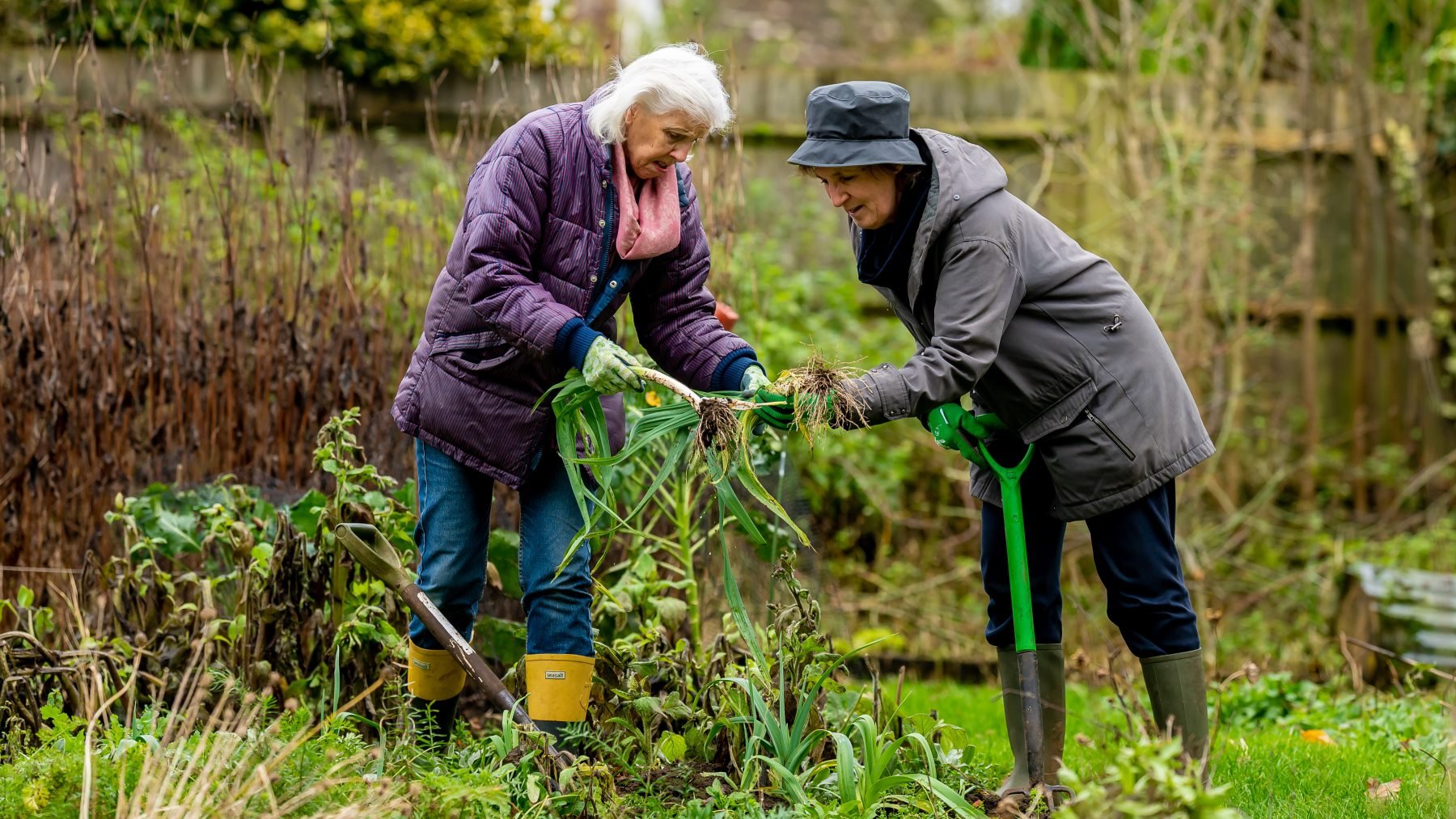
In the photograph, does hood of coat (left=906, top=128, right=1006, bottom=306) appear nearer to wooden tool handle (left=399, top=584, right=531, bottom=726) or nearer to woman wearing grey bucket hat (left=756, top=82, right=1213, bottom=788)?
woman wearing grey bucket hat (left=756, top=82, right=1213, bottom=788)

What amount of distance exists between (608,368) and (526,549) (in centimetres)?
57

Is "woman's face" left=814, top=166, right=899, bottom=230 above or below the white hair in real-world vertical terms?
below

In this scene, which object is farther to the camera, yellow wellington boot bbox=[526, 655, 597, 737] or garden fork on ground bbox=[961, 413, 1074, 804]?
yellow wellington boot bbox=[526, 655, 597, 737]

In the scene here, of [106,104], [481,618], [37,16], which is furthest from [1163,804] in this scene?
[37,16]

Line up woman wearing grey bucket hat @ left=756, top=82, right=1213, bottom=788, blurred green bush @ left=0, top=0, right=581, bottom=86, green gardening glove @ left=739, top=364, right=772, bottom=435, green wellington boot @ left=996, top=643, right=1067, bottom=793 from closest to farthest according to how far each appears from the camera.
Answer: woman wearing grey bucket hat @ left=756, top=82, right=1213, bottom=788, green gardening glove @ left=739, top=364, right=772, bottom=435, green wellington boot @ left=996, top=643, right=1067, bottom=793, blurred green bush @ left=0, top=0, right=581, bottom=86

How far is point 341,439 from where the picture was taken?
3.38 m

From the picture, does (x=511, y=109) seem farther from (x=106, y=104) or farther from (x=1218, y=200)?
(x=1218, y=200)

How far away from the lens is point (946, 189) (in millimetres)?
2754

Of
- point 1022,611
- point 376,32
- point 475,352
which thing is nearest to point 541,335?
point 475,352

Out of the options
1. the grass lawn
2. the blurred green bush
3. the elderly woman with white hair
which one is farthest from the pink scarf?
the blurred green bush

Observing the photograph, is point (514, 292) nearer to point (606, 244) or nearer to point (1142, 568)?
point (606, 244)

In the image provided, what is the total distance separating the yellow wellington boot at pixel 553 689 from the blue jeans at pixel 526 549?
3cm

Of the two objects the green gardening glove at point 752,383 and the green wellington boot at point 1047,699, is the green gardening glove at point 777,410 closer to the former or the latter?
the green gardening glove at point 752,383

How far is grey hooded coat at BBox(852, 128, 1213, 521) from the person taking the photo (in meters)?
2.75
